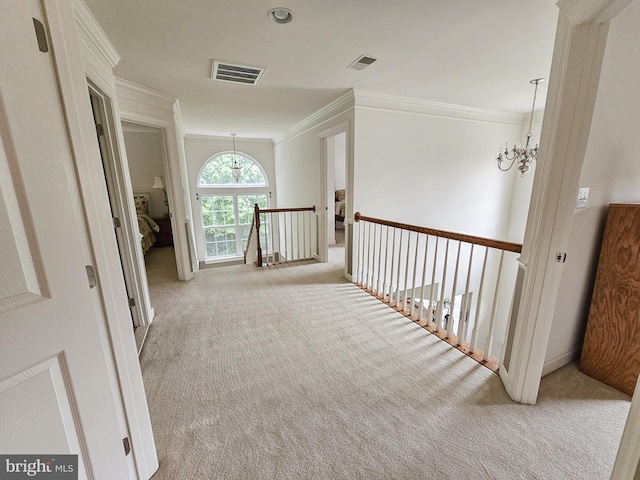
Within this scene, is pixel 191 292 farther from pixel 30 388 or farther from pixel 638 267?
pixel 638 267

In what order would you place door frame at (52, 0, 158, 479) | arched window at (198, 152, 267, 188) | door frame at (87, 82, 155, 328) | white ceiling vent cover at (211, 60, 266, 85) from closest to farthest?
1. door frame at (52, 0, 158, 479)
2. door frame at (87, 82, 155, 328)
3. white ceiling vent cover at (211, 60, 266, 85)
4. arched window at (198, 152, 267, 188)

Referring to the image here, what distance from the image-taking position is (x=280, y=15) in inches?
65.8

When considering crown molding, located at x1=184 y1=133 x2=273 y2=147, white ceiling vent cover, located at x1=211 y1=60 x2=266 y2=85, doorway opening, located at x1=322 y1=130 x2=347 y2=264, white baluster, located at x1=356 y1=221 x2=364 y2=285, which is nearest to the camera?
white ceiling vent cover, located at x1=211 y1=60 x2=266 y2=85

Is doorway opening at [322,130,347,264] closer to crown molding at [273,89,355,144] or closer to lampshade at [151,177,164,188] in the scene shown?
crown molding at [273,89,355,144]

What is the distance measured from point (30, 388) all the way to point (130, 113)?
9.73 ft

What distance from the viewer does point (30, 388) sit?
69 centimetres

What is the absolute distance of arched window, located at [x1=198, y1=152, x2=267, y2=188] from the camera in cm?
621

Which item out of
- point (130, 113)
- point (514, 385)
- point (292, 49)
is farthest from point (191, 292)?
point (514, 385)

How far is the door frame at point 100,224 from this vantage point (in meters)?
0.78

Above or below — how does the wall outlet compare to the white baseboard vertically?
above

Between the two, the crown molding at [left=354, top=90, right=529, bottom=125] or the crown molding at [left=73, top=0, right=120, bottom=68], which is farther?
the crown molding at [left=354, top=90, right=529, bottom=125]

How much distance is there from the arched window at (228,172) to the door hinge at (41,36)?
→ 229 inches

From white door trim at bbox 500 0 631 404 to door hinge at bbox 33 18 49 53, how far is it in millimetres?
2003

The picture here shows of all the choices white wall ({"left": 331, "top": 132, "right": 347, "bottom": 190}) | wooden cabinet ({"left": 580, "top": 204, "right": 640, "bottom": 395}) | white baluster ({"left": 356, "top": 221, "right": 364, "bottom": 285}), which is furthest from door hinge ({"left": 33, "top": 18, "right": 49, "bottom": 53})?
white wall ({"left": 331, "top": 132, "right": 347, "bottom": 190})
